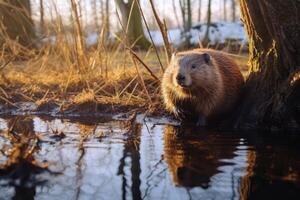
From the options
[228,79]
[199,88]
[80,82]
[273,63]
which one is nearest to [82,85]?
[80,82]

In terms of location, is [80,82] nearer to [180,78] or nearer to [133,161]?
[180,78]

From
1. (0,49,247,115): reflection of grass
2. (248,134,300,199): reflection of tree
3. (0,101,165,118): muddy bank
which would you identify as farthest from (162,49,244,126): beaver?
(248,134,300,199): reflection of tree

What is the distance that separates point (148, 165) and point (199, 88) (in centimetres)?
185

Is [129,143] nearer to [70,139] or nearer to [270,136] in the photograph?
[70,139]

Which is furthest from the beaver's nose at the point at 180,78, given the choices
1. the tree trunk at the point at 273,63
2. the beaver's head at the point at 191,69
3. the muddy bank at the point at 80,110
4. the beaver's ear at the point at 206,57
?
the muddy bank at the point at 80,110

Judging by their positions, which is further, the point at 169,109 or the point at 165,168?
the point at 169,109

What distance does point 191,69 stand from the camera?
4.89m

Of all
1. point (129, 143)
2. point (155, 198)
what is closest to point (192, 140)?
point (129, 143)

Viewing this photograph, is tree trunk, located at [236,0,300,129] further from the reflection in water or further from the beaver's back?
the reflection in water

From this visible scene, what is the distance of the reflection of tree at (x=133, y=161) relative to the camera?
285 centimetres

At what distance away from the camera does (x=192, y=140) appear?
13.8 feet

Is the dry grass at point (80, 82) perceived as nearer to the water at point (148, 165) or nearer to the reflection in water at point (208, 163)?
the water at point (148, 165)

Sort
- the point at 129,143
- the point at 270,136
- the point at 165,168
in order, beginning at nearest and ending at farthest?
the point at 165,168 → the point at 129,143 → the point at 270,136

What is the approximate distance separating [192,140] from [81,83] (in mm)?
2726
